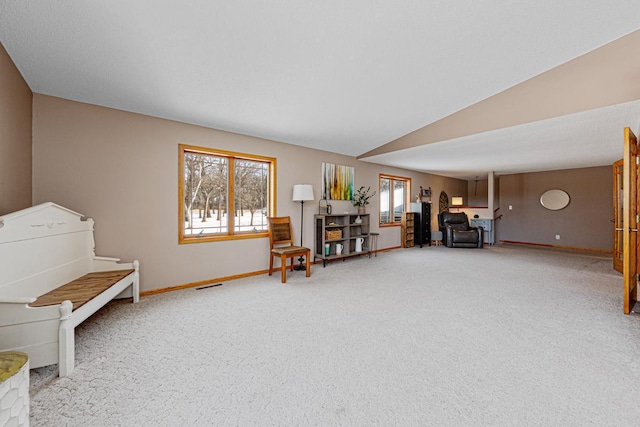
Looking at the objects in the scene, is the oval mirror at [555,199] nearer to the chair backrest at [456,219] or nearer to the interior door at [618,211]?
the chair backrest at [456,219]

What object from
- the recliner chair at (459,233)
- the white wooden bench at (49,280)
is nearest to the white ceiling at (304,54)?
the white wooden bench at (49,280)

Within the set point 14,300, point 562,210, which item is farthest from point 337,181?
point 562,210

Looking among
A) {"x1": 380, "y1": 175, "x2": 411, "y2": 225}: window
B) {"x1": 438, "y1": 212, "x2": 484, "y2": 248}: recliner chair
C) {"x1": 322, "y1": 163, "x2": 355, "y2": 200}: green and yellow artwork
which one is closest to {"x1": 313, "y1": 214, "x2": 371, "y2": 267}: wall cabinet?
{"x1": 322, "y1": 163, "x2": 355, "y2": 200}: green and yellow artwork

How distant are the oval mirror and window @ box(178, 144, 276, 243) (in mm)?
7865

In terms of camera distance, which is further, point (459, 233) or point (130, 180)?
point (459, 233)

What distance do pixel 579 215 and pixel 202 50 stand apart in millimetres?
9342

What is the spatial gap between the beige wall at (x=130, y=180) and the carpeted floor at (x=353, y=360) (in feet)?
1.87

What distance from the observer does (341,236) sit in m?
5.41

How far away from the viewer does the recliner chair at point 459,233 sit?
707 centimetres

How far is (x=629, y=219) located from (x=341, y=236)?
3.89 m

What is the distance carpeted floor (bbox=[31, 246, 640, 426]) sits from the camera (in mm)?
1446

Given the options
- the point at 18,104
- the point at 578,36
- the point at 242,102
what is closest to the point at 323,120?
the point at 242,102

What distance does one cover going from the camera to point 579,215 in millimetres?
7004

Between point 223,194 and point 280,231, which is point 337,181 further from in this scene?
point 223,194
